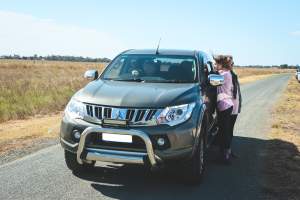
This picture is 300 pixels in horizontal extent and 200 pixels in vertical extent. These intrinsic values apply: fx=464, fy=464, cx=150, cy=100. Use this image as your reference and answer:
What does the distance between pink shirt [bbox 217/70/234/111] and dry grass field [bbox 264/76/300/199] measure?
1.20 meters

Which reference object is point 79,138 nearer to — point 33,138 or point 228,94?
point 228,94

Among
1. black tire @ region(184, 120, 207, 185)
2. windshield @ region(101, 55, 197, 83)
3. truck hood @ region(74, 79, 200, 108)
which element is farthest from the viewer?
windshield @ region(101, 55, 197, 83)

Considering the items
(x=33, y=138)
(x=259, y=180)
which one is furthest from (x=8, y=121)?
(x=259, y=180)

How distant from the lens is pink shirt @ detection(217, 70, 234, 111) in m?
7.68

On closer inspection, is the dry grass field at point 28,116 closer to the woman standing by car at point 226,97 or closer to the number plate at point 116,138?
the number plate at point 116,138

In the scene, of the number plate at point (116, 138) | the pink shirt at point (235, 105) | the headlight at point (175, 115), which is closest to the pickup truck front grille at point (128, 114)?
the headlight at point (175, 115)

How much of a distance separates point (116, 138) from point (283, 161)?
3.73 m

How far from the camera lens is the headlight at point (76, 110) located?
5797 millimetres

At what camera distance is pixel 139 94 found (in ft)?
19.3

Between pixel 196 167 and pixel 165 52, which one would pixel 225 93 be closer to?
pixel 165 52

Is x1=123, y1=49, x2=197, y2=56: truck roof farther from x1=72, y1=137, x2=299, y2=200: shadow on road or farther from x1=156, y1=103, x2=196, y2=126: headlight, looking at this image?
x1=156, y1=103, x2=196, y2=126: headlight

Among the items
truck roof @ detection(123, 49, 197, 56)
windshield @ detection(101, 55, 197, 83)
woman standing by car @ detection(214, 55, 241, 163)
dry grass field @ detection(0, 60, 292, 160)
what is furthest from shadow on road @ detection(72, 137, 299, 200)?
dry grass field @ detection(0, 60, 292, 160)

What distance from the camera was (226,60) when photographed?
775cm

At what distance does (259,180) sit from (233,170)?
2.45 feet
